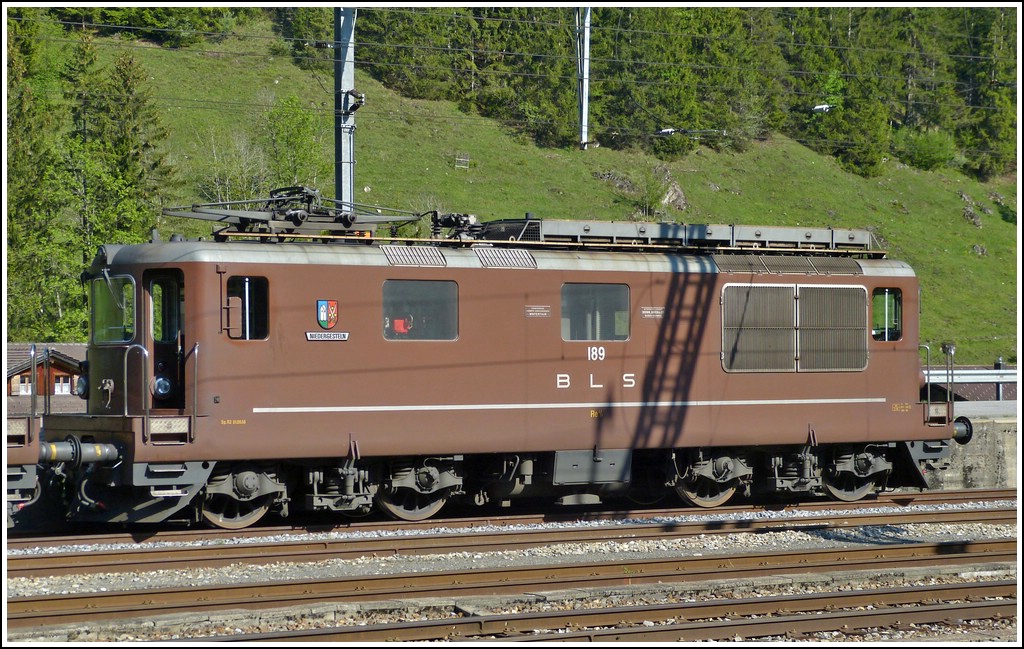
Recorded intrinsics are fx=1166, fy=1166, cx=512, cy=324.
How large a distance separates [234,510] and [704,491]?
6821 millimetres

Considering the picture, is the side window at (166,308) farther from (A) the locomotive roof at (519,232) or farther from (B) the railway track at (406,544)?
(B) the railway track at (406,544)

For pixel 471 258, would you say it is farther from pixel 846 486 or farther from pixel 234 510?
pixel 846 486

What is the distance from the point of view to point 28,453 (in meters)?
12.6

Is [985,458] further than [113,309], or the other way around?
[985,458]

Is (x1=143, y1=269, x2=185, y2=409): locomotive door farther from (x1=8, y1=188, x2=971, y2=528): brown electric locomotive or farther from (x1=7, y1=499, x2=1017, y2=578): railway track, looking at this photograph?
(x1=7, y1=499, x2=1017, y2=578): railway track

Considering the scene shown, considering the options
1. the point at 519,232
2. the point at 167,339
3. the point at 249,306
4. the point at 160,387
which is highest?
the point at 519,232

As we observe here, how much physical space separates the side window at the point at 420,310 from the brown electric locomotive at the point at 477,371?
3cm

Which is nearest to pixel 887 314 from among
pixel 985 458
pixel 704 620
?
pixel 985 458

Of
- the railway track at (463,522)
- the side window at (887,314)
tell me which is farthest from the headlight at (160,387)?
the side window at (887,314)

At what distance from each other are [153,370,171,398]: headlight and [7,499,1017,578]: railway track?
5.84 feet

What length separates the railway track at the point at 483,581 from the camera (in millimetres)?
9852

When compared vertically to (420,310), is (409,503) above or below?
below

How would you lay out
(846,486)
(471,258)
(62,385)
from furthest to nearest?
(62,385), (846,486), (471,258)

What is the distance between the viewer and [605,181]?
Result: 63.4m
